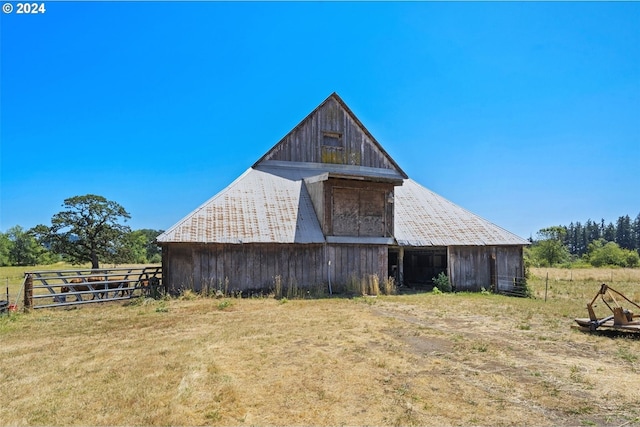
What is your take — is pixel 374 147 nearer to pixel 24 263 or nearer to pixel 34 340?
pixel 34 340

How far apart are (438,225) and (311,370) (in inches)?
676

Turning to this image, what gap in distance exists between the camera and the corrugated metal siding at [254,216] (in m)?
17.0

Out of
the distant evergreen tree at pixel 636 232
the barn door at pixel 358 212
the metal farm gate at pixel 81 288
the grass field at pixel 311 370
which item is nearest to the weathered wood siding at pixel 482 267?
the barn door at pixel 358 212

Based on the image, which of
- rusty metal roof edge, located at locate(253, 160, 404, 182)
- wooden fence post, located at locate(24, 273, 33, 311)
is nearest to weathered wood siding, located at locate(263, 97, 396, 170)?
rusty metal roof edge, located at locate(253, 160, 404, 182)

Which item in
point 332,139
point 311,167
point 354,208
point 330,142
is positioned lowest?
point 354,208

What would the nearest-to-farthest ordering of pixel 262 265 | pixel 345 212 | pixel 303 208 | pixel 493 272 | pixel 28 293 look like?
pixel 28 293 → pixel 262 265 → pixel 345 212 → pixel 303 208 → pixel 493 272

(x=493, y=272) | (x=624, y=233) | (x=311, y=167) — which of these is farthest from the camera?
(x=624, y=233)

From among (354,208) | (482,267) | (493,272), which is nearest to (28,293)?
(354,208)

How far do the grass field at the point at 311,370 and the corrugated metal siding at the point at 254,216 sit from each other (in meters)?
4.99

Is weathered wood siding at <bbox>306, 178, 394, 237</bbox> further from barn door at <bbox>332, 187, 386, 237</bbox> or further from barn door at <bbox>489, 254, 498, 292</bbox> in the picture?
barn door at <bbox>489, 254, 498, 292</bbox>

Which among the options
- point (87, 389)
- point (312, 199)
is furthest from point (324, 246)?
point (87, 389)

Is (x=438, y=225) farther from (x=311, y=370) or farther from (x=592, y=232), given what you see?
(x=592, y=232)

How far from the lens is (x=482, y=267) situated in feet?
70.0

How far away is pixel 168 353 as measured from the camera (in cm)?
803
